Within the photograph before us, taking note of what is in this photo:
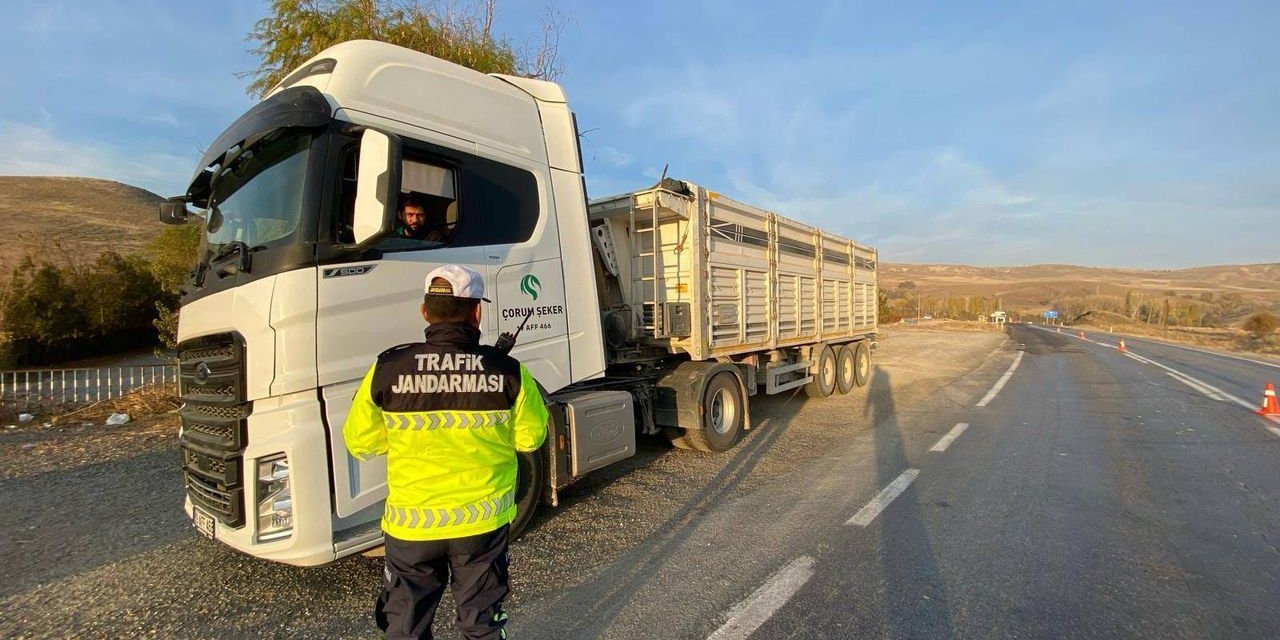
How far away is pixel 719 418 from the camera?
21.6 ft

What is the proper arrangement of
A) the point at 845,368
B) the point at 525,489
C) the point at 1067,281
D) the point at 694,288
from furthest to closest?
the point at 1067,281, the point at 845,368, the point at 694,288, the point at 525,489

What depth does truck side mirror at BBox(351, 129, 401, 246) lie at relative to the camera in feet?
9.50

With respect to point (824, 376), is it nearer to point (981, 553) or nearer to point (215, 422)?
point (981, 553)

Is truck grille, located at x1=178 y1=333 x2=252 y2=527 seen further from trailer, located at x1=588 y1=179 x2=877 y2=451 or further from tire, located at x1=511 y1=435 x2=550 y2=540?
trailer, located at x1=588 y1=179 x2=877 y2=451

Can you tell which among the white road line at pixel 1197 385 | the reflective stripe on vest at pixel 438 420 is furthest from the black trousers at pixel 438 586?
the white road line at pixel 1197 385

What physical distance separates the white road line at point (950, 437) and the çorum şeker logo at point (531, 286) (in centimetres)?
478

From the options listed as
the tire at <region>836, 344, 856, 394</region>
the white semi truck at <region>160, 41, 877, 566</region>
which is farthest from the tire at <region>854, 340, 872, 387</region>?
the white semi truck at <region>160, 41, 877, 566</region>

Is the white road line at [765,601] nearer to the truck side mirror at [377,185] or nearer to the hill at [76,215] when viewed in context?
the truck side mirror at [377,185]

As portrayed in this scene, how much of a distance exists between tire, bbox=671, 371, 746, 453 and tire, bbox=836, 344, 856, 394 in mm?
4345

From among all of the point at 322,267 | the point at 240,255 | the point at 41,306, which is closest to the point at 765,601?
the point at 322,267

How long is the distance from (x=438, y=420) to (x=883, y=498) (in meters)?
3.96

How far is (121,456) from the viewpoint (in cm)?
672

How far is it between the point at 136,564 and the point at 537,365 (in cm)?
284

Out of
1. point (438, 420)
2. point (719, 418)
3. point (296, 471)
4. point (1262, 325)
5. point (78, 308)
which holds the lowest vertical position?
point (1262, 325)
